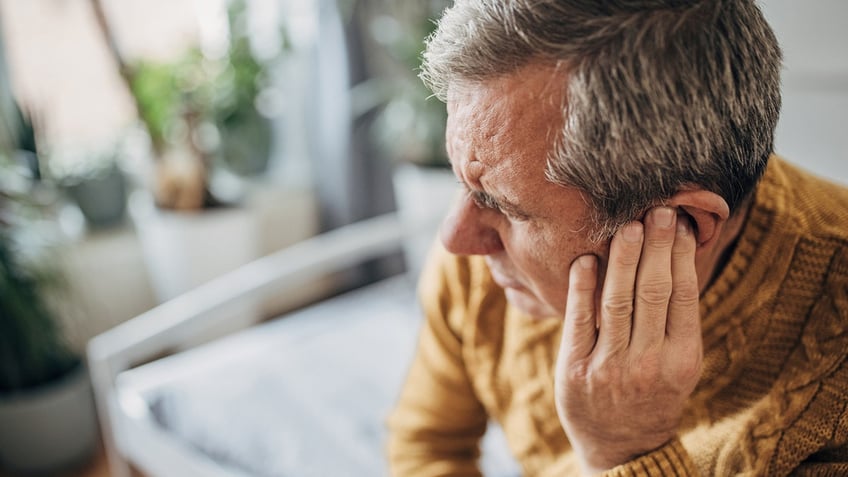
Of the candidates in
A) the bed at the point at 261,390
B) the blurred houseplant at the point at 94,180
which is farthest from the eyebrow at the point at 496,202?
the blurred houseplant at the point at 94,180

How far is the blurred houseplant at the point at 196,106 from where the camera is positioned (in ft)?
7.77

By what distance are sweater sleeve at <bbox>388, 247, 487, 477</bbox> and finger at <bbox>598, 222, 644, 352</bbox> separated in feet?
1.16

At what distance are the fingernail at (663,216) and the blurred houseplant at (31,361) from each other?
1784mm

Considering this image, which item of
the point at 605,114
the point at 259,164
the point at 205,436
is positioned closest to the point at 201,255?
the point at 259,164

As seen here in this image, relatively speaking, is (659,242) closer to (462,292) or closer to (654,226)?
(654,226)

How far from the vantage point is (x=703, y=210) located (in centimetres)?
64

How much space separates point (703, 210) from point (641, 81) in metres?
0.15

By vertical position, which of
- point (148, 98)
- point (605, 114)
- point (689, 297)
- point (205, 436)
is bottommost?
point (205, 436)

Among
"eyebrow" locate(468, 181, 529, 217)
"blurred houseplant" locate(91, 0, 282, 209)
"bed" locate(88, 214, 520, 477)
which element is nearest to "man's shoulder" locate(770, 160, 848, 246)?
"eyebrow" locate(468, 181, 529, 217)

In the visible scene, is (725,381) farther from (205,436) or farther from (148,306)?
(148,306)

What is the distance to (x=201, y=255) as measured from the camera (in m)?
2.36

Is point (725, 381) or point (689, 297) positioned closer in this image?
point (689, 297)

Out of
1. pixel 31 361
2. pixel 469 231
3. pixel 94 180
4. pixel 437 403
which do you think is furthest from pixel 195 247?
pixel 469 231

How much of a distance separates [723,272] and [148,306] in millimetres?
2302
